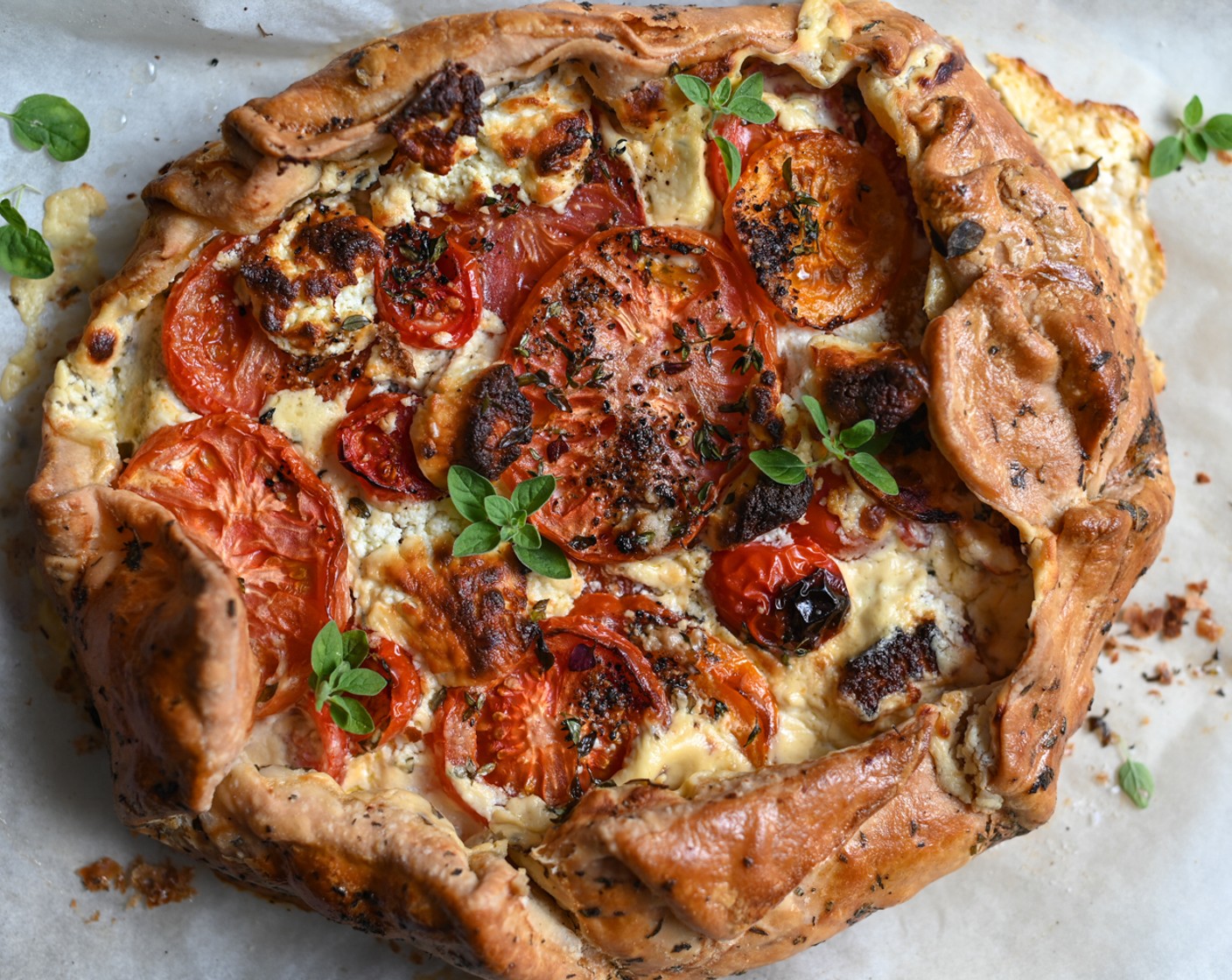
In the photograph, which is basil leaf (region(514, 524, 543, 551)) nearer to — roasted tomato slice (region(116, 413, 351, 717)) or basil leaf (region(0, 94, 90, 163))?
roasted tomato slice (region(116, 413, 351, 717))

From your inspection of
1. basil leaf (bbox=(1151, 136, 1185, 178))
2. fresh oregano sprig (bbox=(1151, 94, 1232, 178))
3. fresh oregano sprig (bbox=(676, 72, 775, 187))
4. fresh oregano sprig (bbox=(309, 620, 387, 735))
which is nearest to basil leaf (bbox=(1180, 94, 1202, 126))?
fresh oregano sprig (bbox=(1151, 94, 1232, 178))

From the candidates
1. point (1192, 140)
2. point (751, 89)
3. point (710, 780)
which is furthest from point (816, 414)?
point (1192, 140)

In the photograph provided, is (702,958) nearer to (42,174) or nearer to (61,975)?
(61,975)

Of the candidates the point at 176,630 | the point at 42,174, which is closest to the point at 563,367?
the point at 176,630

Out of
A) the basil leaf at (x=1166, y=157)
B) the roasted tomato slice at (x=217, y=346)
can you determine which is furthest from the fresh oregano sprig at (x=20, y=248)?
the basil leaf at (x=1166, y=157)

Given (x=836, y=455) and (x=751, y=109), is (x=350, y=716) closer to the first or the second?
(x=836, y=455)
